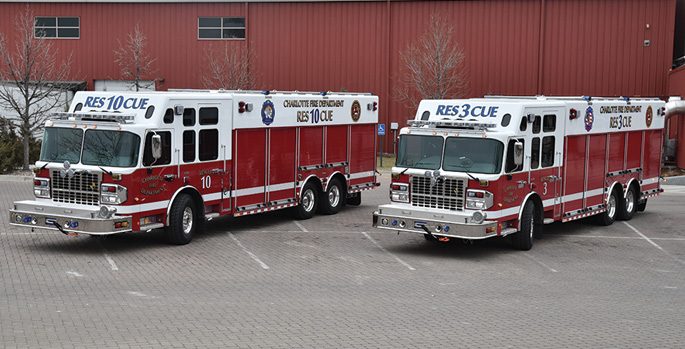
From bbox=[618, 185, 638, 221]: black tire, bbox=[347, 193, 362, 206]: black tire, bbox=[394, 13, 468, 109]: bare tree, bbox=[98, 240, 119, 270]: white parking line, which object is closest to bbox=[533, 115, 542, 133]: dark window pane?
bbox=[618, 185, 638, 221]: black tire

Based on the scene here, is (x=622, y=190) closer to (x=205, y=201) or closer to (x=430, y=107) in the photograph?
(x=430, y=107)

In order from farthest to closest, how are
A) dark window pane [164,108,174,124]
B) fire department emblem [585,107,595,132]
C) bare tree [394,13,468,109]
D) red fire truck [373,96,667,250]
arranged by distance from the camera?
bare tree [394,13,468,109]
fire department emblem [585,107,595,132]
dark window pane [164,108,174,124]
red fire truck [373,96,667,250]

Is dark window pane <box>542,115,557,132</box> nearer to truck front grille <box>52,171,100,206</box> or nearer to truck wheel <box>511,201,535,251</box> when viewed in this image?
truck wheel <box>511,201,535,251</box>

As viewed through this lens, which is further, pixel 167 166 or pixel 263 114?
pixel 263 114

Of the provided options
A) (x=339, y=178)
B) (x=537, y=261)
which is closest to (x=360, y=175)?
(x=339, y=178)

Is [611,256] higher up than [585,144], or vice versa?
[585,144]

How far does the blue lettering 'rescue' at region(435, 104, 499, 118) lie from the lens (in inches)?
672

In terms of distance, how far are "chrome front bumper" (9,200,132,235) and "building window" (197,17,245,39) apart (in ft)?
88.7

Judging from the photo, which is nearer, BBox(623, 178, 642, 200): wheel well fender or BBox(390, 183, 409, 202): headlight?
BBox(390, 183, 409, 202): headlight

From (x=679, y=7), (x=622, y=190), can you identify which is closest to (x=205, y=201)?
(x=622, y=190)

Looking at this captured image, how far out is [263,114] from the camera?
19547mm

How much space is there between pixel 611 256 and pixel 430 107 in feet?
15.5

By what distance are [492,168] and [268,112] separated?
559cm

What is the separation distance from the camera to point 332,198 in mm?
22422
